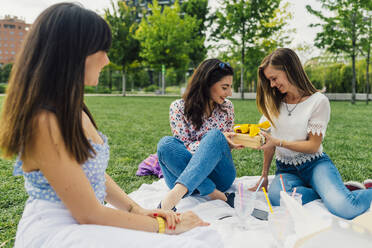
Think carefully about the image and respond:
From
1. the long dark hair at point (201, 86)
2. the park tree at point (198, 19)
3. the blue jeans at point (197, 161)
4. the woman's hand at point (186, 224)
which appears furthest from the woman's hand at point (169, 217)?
the park tree at point (198, 19)

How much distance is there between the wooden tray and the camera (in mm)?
2404

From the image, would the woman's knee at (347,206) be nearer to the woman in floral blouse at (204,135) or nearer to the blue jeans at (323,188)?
the blue jeans at (323,188)

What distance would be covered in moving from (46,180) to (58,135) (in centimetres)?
21

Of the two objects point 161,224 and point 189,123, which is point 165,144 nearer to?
point 189,123

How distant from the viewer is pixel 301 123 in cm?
251

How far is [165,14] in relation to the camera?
72.7 ft

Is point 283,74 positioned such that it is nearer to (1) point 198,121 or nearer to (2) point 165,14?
(1) point 198,121

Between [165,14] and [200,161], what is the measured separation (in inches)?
859

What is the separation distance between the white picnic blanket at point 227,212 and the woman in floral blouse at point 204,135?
0.41 feet

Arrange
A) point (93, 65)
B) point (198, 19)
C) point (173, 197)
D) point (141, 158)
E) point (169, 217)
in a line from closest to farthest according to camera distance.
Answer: point (93, 65)
point (169, 217)
point (173, 197)
point (141, 158)
point (198, 19)

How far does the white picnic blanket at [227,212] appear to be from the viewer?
1.81 meters

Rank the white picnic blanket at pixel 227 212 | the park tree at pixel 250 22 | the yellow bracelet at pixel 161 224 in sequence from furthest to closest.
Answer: the park tree at pixel 250 22, the white picnic blanket at pixel 227 212, the yellow bracelet at pixel 161 224

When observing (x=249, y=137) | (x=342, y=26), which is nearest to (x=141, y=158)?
(x=249, y=137)

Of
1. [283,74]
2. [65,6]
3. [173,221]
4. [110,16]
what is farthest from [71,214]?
[110,16]
